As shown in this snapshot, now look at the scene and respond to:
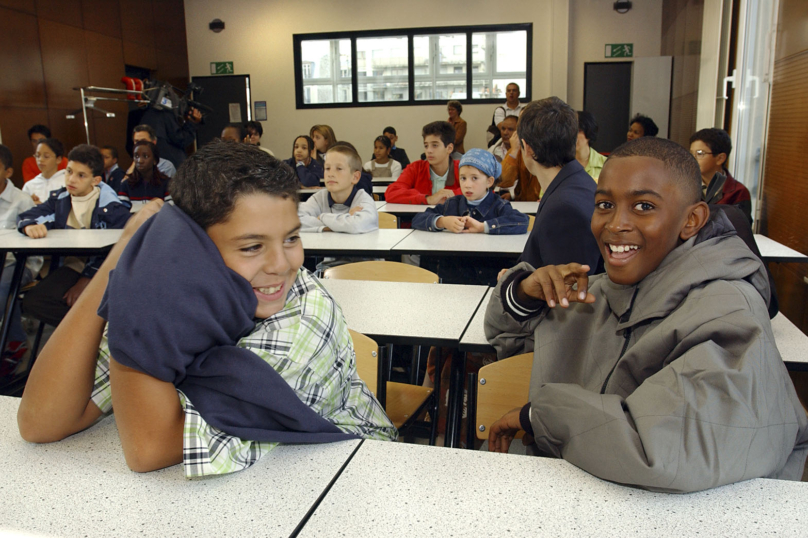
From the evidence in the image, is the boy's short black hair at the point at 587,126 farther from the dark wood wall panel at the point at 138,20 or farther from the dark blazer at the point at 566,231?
the dark wood wall panel at the point at 138,20

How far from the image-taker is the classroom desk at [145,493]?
82 cm

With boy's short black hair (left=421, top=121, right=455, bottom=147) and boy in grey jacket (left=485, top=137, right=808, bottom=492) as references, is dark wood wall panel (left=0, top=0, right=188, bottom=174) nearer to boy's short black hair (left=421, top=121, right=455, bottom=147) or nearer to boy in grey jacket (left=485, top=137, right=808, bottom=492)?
boy's short black hair (left=421, top=121, right=455, bottom=147)

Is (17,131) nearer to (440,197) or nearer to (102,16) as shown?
(102,16)

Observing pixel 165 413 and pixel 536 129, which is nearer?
pixel 165 413

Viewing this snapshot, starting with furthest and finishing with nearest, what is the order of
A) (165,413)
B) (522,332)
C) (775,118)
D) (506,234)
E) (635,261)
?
(775,118) < (506,234) < (522,332) < (635,261) < (165,413)

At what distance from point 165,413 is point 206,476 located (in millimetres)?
123

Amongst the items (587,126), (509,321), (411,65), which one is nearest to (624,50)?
(411,65)

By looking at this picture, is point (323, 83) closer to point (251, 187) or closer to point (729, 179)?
point (729, 179)

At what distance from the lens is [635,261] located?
1.23 metres

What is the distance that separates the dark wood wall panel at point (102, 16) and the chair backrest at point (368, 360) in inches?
312

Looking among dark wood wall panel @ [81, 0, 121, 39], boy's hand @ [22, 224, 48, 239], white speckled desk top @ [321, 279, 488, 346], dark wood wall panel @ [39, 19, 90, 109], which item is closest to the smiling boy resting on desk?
white speckled desk top @ [321, 279, 488, 346]

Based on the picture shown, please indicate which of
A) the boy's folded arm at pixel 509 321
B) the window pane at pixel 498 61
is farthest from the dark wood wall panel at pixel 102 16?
the boy's folded arm at pixel 509 321

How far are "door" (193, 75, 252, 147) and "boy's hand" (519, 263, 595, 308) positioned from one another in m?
9.69

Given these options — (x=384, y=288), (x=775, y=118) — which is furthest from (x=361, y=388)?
(x=775, y=118)
